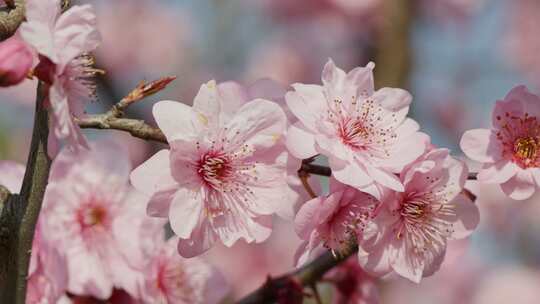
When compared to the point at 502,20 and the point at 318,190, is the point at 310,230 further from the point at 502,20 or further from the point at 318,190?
the point at 502,20

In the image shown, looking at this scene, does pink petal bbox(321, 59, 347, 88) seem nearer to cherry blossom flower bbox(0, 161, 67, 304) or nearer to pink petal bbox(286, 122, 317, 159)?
pink petal bbox(286, 122, 317, 159)

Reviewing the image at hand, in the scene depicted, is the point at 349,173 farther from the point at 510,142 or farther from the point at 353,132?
the point at 510,142

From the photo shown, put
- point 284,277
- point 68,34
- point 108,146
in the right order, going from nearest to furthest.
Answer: point 68,34 < point 284,277 < point 108,146

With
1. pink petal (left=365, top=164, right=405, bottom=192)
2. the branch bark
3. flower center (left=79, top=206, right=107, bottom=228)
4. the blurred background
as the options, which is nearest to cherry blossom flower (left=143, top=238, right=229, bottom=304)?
flower center (left=79, top=206, right=107, bottom=228)

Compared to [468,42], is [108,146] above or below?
above

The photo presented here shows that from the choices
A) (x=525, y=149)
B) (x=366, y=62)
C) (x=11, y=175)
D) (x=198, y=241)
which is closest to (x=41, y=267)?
(x=11, y=175)

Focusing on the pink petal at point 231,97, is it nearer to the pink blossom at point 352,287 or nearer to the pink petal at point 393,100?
the pink petal at point 393,100

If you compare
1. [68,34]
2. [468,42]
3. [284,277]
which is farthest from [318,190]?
[468,42]
